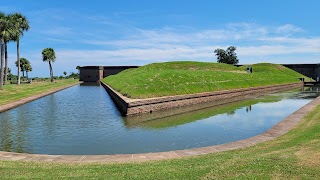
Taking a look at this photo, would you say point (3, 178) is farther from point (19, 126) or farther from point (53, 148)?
point (19, 126)

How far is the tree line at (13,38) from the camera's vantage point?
35.6m

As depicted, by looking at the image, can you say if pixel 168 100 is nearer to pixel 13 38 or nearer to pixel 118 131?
pixel 118 131

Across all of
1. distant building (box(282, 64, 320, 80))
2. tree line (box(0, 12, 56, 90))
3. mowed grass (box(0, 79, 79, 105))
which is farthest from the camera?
distant building (box(282, 64, 320, 80))

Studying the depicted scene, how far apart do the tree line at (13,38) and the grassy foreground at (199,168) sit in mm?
30324

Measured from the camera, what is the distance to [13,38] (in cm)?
4397

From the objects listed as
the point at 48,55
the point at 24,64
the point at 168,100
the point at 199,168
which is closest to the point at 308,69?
the point at 48,55

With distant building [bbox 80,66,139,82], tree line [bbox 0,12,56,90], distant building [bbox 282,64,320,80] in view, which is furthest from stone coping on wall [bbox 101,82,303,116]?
distant building [bbox 80,66,139,82]

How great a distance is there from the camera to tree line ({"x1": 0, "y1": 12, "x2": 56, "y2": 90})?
3559 centimetres

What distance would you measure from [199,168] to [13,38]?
148 ft

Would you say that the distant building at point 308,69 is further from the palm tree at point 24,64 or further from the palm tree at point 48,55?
the palm tree at point 24,64

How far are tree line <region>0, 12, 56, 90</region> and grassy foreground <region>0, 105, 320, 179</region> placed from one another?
30324mm

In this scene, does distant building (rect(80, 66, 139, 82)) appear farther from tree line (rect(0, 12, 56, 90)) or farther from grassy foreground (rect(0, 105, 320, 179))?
grassy foreground (rect(0, 105, 320, 179))

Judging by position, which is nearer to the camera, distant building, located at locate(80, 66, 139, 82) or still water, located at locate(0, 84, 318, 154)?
still water, located at locate(0, 84, 318, 154)

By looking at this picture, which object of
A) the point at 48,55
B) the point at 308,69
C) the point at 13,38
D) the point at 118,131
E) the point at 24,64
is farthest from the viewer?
Answer: the point at 24,64
